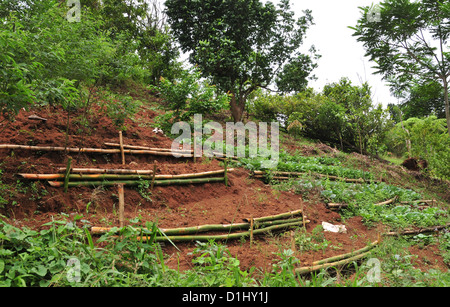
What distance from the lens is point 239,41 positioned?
34.2 feet

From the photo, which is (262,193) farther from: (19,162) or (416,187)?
(416,187)

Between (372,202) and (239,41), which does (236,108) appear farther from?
(372,202)

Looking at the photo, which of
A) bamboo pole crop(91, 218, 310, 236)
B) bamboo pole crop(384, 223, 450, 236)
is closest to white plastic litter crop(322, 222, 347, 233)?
bamboo pole crop(384, 223, 450, 236)

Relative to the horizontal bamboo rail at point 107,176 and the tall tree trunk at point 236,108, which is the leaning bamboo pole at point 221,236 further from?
the tall tree trunk at point 236,108

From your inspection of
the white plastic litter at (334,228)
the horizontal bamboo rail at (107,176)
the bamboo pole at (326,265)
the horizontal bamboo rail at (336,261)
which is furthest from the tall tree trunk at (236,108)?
the bamboo pole at (326,265)

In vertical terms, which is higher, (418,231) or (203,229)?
(203,229)

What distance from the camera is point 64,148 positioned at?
160 inches

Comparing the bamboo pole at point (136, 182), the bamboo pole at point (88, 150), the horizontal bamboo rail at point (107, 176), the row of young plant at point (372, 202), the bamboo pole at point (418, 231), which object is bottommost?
the bamboo pole at point (418, 231)

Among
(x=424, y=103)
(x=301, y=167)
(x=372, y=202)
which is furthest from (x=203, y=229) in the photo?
(x=424, y=103)

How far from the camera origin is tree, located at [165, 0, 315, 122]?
10.1 metres

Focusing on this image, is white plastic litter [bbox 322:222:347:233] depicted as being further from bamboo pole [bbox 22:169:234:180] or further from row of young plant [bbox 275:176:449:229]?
bamboo pole [bbox 22:169:234:180]

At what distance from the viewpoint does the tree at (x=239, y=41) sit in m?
10.1
